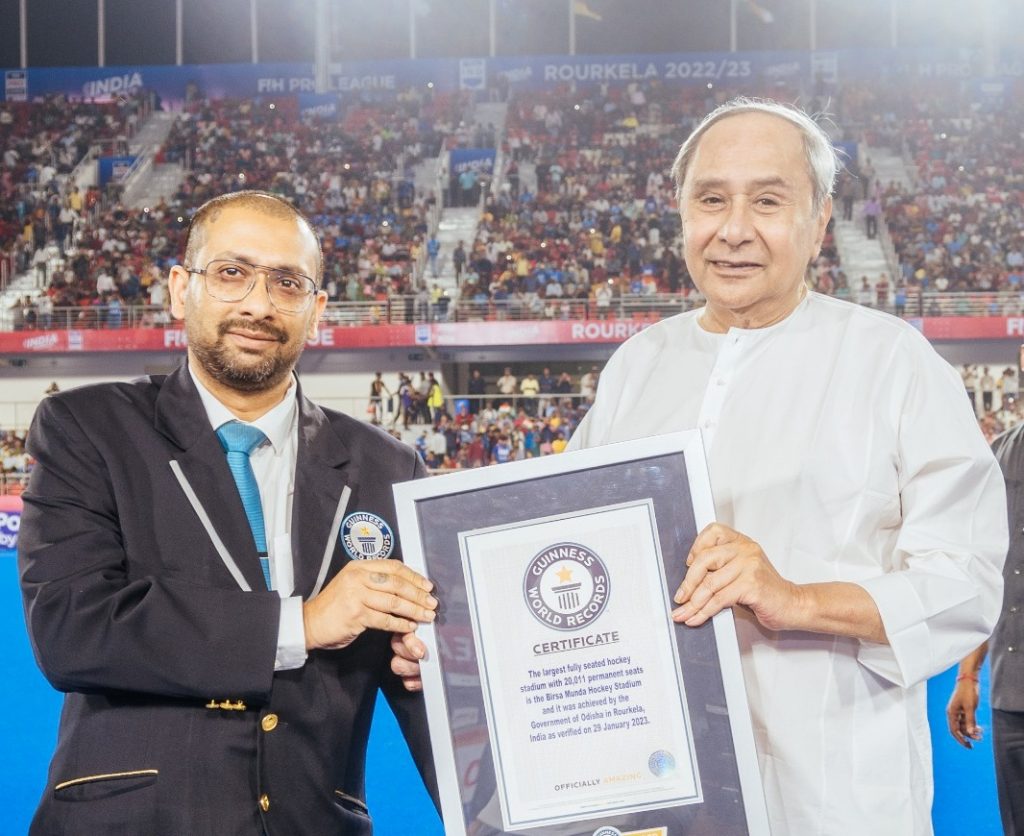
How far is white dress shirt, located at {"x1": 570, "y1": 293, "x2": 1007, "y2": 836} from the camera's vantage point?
64.1 inches

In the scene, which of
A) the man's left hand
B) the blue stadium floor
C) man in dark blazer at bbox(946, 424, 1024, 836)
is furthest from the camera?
the blue stadium floor

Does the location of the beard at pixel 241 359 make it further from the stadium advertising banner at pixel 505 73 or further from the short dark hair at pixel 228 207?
the stadium advertising banner at pixel 505 73

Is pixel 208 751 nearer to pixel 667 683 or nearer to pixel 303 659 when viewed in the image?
pixel 303 659

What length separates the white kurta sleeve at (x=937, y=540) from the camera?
1596 millimetres

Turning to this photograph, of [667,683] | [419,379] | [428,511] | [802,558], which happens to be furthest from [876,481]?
[419,379]

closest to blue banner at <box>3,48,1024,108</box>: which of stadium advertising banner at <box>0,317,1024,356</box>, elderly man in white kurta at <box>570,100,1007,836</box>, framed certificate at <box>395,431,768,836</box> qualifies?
stadium advertising banner at <box>0,317,1024,356</box>

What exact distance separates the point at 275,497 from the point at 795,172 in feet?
3.60

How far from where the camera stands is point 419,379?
1825cm

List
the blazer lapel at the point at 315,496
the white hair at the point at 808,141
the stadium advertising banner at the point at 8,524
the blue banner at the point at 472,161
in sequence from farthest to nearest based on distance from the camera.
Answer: the blue banner at the point at 472,161
the stadium advertising banner at the point at 8,524
the blazer lapel at the point at 315,496
the white hair at the point at 808,141

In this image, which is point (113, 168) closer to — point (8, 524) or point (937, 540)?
point (8, 524)

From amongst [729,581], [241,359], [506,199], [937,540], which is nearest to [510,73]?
[506,199]

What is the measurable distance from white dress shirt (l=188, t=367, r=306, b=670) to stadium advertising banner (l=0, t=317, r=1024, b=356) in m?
15.7

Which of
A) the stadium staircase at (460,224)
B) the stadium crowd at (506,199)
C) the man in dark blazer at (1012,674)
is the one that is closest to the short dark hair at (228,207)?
the man in dark blazer at (1012,674)

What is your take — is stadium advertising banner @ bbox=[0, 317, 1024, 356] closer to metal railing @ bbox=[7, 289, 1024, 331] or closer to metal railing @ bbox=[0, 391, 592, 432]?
metal railing @ bbox=[7, 289, 1024, 331]
